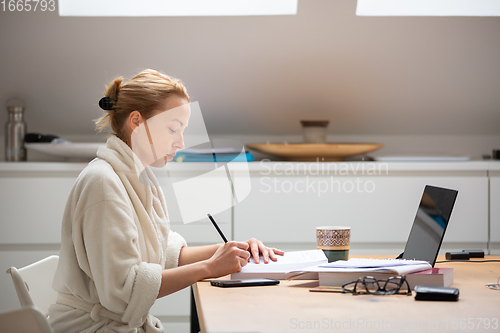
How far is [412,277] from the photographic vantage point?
0.98 metres

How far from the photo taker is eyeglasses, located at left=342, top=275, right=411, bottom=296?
94 centimetres

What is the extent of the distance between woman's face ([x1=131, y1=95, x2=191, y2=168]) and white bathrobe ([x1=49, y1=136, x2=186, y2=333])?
45 mm

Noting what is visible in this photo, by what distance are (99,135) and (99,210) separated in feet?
5.60

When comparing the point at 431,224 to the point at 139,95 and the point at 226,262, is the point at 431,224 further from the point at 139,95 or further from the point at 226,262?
the point at 139,95

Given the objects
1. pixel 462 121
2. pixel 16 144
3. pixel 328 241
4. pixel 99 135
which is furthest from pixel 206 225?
pixel 462 121

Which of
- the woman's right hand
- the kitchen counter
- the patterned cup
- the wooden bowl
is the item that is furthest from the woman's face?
the wooden bowl

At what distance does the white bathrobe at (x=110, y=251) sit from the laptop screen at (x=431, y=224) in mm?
628

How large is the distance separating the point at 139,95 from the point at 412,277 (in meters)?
0.80

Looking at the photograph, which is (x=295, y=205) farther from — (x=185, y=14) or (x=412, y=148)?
(x=185, y=14)

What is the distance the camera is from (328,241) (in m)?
1.21
